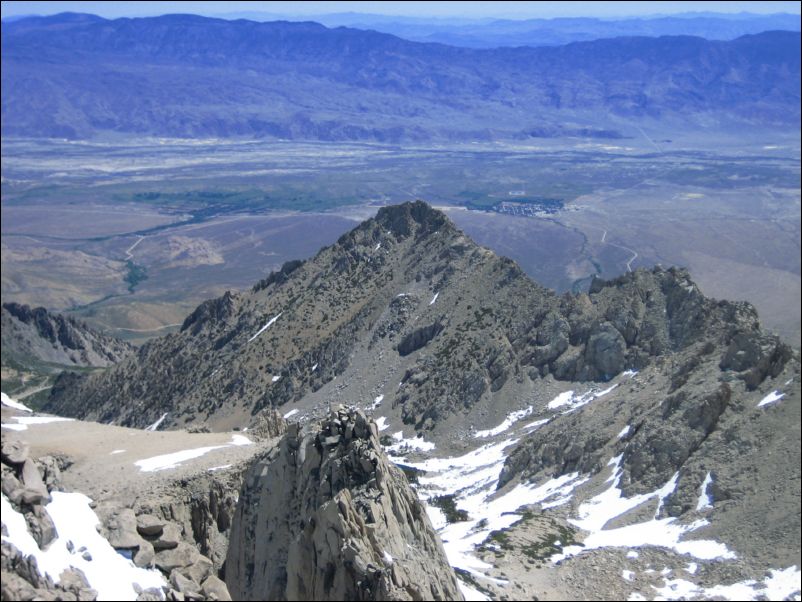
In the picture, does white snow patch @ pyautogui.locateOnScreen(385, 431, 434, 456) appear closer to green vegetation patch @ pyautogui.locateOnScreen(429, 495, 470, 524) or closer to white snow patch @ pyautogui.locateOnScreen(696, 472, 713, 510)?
green vegetation patch @ pyautogui.locateOnScreen(429, 495, 470, 524)

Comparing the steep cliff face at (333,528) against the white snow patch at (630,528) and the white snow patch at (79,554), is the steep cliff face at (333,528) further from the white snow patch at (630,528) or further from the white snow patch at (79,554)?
the white snow patch at (630,528)

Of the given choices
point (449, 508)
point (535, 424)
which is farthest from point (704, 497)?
point (535, 424)

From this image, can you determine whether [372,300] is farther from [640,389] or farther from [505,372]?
[640,389]

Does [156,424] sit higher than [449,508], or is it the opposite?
[449,508]

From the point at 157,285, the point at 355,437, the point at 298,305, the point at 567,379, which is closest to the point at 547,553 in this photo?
the point at 355,437

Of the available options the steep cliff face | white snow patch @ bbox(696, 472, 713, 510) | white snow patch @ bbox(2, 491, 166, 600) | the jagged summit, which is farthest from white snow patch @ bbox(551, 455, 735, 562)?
the jagged summit

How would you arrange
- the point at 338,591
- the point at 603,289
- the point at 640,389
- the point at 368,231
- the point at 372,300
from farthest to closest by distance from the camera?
the point at 368,231 → the point at 372,300 → the point at 603,289 → the point at 640,389 → the point at 338,591

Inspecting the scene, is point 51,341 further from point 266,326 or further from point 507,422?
point 507,422

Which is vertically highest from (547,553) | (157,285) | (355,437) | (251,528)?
(355,437)
